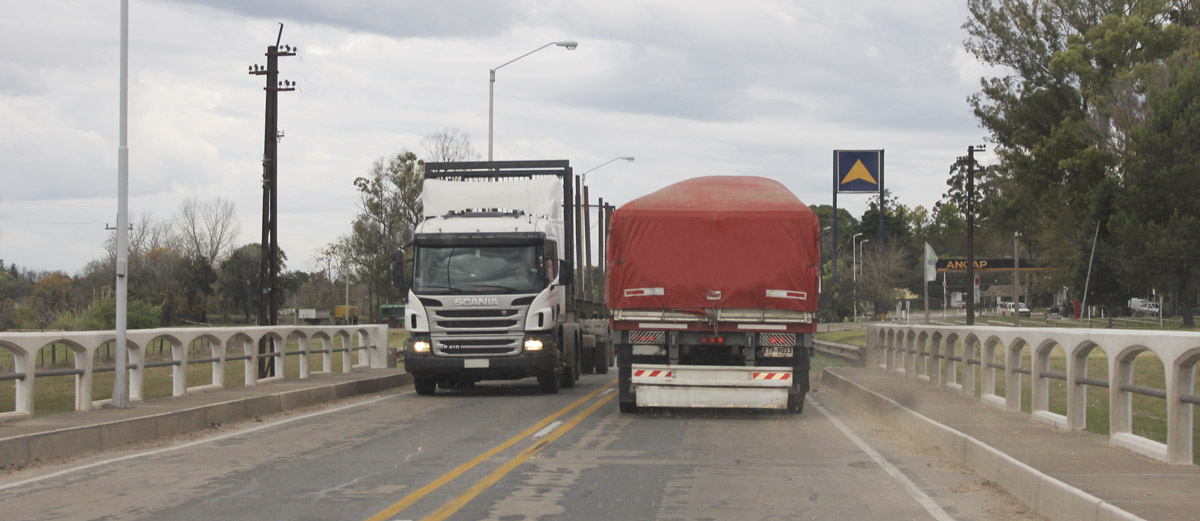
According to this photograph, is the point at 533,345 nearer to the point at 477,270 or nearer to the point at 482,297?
the point at 482,297

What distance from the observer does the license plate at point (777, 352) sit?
Result: 16.6 m

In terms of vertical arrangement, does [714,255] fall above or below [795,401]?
above

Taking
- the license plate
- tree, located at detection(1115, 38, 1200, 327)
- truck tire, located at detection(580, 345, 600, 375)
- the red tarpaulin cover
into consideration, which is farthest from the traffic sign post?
tree, located at detection(1115, 38, 1200, 327)

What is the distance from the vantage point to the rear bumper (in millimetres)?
16422

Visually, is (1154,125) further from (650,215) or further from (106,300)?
(106,300)

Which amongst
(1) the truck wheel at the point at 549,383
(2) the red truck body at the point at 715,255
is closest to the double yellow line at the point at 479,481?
(2) the red truck body at the point at 715,255

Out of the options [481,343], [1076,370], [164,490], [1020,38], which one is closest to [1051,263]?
[1020,38]

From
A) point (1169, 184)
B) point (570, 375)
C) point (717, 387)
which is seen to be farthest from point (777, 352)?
point (1169, 184)

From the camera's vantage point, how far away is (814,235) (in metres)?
16.8

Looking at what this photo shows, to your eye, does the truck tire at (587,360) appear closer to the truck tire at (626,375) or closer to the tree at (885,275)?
the truck tire at (626,375)

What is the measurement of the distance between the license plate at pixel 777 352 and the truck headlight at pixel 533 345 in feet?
17.4

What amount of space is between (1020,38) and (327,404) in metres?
46.2

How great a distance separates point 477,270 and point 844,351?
887 inches

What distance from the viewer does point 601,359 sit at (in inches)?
1206
